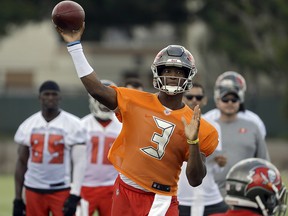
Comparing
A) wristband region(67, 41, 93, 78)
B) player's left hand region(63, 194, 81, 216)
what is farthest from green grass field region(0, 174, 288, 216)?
wristband region(67, 41, 93, 78)

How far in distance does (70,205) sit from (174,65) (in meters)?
3.65

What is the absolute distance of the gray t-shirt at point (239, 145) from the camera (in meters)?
10.5

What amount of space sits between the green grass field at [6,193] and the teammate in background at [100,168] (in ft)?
17.4

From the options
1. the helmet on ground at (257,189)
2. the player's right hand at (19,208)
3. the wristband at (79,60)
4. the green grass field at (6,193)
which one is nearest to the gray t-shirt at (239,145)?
the player's right hand at (19,208)

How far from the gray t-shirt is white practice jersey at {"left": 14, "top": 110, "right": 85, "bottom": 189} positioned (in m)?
1.55

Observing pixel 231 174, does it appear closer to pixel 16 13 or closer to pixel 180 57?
pixel 180 57

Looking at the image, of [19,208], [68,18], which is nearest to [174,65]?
[68,18]

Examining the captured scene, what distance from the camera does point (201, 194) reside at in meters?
10.0

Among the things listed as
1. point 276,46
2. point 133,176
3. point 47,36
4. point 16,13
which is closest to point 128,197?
point 133,176

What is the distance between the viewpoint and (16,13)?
3525cm

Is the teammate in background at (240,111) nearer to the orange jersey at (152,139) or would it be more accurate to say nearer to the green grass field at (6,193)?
the orange jersey at (152,139)

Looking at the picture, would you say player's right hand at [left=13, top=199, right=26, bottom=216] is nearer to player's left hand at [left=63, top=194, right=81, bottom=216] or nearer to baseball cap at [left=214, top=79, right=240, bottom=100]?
player's left hand at [left=63, top=194, right=81, bottom=216]

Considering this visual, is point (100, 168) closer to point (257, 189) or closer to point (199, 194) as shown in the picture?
point (199, 194)

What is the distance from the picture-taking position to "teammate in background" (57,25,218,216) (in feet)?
23.3
